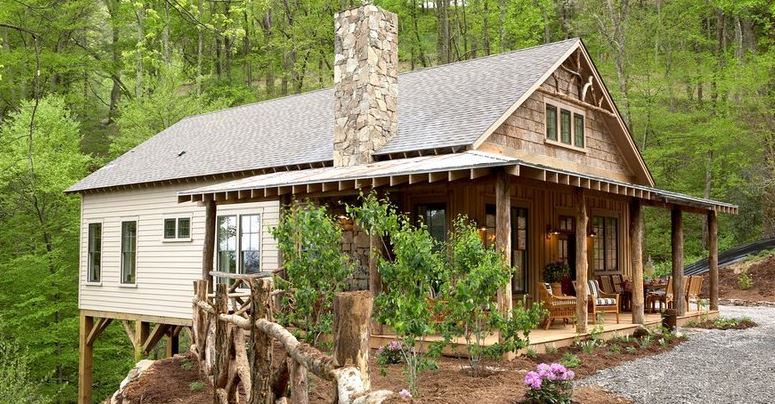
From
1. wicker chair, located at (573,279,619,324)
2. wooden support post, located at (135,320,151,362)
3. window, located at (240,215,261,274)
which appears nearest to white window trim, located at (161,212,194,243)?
window, located at (240,215,261,274)

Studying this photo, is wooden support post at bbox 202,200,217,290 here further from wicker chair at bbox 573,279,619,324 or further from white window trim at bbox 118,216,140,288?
wicker chair at bbox 573,279,619,324

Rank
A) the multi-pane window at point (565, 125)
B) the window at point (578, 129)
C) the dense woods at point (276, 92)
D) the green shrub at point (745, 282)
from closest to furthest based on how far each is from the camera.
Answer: the multi-pane window at point (565, 125)
the window at point (578, 129)
the dense woods at point (276, 92)
the green shrub at point (745, 282)

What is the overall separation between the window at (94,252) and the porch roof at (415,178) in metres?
6.76

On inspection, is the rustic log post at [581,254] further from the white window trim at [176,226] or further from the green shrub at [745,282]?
the green shrub at [745,282]

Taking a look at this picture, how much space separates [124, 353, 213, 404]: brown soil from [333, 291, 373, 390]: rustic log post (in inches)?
174

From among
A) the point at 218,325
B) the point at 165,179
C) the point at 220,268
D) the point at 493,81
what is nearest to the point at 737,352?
the point at 493,81

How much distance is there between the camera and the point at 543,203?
14344mm

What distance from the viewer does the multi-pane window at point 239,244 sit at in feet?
49.0

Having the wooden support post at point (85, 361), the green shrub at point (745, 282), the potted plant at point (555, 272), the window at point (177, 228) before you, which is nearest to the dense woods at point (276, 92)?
the wooden support post at point (85, 361)

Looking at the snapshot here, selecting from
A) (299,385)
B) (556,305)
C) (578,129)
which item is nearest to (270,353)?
(299,385)

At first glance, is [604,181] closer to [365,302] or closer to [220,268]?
[365,302]

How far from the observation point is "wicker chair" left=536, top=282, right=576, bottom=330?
37.8ft

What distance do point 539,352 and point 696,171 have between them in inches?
795

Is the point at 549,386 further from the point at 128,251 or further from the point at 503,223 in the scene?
the point at 128,251
